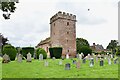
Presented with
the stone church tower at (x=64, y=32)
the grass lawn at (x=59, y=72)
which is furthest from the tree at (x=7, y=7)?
the stone church tower at (x=64, y=32)

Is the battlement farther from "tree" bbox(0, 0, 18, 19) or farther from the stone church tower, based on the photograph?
"tree" bbox(0, 0, 18, 19)

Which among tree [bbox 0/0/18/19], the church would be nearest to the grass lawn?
tree [bbox 0/0/18/19]

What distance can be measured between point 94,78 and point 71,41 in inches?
1511

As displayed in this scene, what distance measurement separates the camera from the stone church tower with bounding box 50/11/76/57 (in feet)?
162

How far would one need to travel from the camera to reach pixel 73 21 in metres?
51.8

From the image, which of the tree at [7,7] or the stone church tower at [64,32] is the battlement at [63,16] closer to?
the stone church tower at [64,32]

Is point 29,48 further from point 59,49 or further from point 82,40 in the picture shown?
point 82,40

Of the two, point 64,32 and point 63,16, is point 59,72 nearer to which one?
point 64,32

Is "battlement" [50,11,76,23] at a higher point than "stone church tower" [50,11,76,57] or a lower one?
higher

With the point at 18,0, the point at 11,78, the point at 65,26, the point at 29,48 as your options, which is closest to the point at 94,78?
the point at 11,78

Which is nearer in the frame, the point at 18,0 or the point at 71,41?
the point at 18,0

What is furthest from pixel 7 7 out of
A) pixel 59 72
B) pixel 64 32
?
pixel 64 32

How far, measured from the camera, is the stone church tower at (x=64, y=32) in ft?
162

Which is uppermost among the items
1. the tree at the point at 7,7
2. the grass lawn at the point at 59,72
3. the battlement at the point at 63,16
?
the battlement at the point at 63,16
